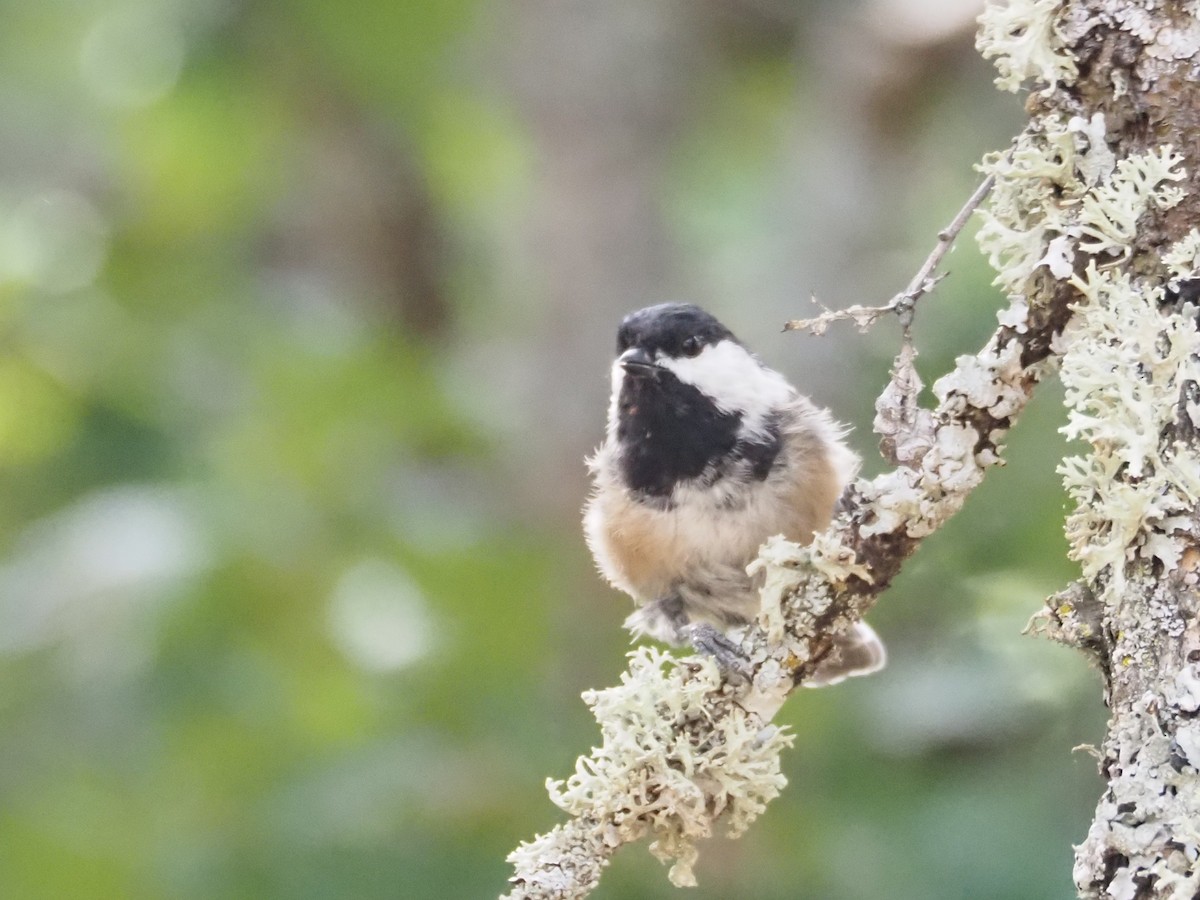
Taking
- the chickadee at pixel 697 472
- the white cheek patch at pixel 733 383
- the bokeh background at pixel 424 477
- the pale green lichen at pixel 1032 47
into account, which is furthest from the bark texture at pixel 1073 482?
the bokeh background at pixel 424 477

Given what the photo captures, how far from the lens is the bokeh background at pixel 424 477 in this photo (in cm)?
355

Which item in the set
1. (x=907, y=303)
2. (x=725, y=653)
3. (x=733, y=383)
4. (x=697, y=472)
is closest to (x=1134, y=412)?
(x=907, y=303)

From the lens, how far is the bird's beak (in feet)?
9.80

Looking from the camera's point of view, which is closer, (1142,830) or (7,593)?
(1142,830)

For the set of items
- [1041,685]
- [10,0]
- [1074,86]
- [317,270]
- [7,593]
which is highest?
[10,0]

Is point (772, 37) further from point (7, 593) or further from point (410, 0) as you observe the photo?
point (7, 593)

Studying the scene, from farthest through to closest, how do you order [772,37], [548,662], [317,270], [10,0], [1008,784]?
[317,270] < [772,37] < [10,0] < [548,662] < [1008,784]

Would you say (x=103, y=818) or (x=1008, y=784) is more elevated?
(x=103, y=818)

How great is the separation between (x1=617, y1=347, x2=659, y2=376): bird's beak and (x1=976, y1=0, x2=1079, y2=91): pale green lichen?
137cm

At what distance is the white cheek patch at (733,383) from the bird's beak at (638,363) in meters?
0.03

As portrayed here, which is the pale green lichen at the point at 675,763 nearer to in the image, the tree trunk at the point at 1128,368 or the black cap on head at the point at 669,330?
the tree trunk at the point at 1128,368

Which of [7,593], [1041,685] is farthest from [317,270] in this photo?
[1041,685]

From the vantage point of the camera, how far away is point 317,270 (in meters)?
6.28

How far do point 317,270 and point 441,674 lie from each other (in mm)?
2981
